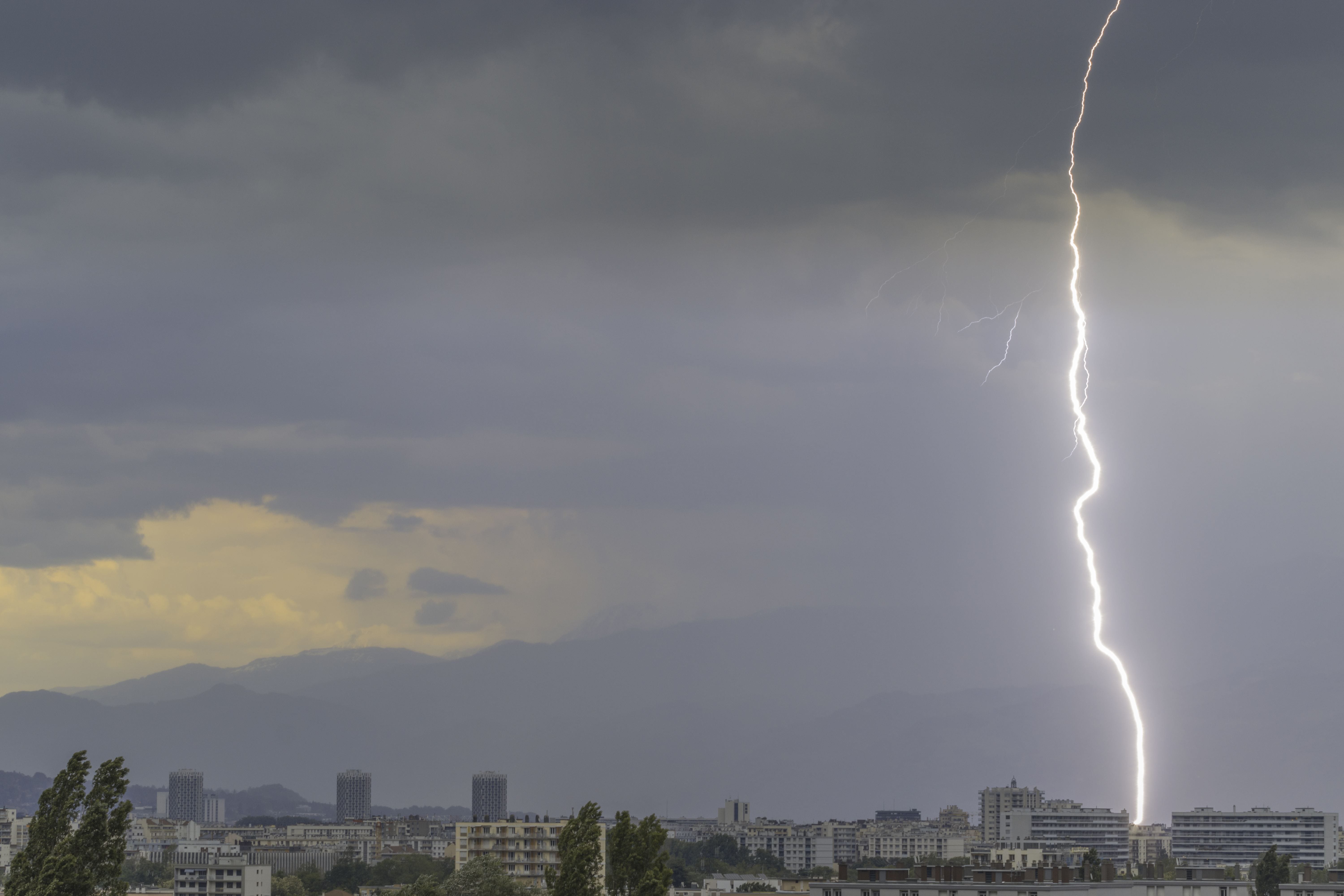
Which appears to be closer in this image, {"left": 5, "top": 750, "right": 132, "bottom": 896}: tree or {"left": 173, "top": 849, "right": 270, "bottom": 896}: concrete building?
{"left": 5, "top": 750, "right": 132, "bottom": 896}: tree

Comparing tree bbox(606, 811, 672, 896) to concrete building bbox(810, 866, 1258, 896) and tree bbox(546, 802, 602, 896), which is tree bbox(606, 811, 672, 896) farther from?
concrete building bbox(810, 866, 1258, 896)

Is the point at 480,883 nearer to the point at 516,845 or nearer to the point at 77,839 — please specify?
the point at 516,845

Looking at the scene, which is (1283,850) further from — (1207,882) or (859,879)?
(859,879)

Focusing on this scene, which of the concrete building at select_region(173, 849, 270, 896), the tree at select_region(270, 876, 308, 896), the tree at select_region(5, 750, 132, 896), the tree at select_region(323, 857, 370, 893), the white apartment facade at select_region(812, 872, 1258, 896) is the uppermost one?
the tree at select_region(5, 750, 132, 896)

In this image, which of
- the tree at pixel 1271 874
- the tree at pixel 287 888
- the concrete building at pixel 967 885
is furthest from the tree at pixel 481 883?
the tree at pixel 1271 874

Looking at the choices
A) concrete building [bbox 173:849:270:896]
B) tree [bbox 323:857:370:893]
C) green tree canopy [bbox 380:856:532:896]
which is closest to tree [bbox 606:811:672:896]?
green tree canopy [bbox 380:856:532:896]

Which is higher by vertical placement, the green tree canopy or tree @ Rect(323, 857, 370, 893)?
the green tree canopy
